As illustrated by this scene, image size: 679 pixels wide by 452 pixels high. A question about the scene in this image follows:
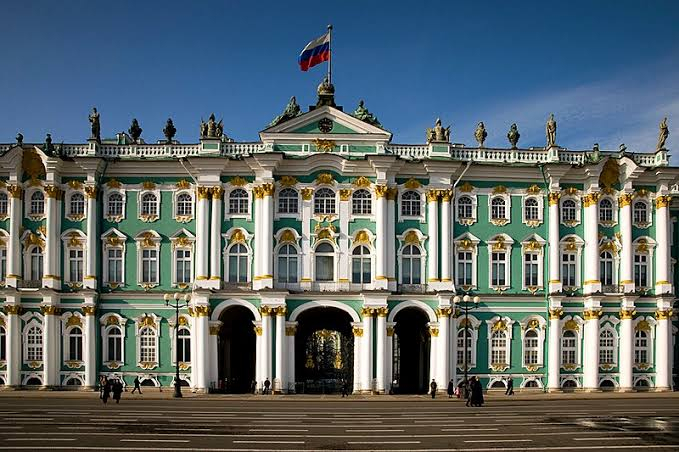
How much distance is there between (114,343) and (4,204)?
12.2m

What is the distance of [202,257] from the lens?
51.3m

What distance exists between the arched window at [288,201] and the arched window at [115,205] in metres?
11.1

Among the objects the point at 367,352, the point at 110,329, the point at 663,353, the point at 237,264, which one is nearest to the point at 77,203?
the point at 110,329

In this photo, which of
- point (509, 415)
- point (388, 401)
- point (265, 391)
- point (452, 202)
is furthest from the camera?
point (452, 202)

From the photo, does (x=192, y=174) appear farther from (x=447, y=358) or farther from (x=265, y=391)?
(x=447, y=358)

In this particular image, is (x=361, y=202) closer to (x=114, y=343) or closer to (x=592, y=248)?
(x=592, y=248)

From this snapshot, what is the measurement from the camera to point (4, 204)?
52.6 m

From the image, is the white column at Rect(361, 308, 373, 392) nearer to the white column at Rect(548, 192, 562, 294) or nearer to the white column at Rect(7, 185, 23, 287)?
the white column at Rect(548, 192, 562, 294)

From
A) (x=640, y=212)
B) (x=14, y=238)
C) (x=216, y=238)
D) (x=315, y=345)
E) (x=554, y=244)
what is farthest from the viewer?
(x=315, y=345)

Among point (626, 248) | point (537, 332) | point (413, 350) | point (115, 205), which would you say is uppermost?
point (115, 205)

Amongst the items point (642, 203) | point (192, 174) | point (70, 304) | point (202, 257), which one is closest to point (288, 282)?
point (202, 257)

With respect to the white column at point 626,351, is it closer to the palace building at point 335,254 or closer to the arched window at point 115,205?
the palace building at point 335,254

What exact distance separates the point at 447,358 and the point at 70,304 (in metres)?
25.6

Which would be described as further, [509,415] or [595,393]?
[595,393]
